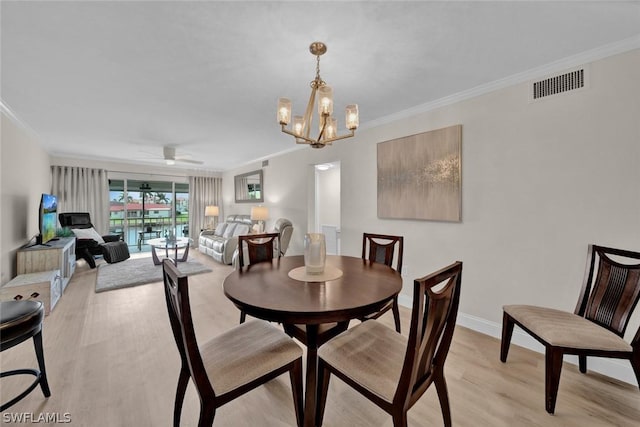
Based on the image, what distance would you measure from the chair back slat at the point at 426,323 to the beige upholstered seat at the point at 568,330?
82 cm

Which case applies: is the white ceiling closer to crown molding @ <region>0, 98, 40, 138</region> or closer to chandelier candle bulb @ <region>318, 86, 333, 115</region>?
crown molding @ <region>0, 98, 40, 138</region>

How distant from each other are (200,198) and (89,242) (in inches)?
114

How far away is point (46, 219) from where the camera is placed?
352 centimetres

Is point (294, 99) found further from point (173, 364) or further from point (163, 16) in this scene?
point (173, 364)

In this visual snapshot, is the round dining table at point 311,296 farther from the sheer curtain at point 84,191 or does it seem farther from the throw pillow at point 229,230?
the sheer curtain at point 84,191

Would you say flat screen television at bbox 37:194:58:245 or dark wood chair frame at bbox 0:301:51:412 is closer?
dark wood chair frame at bbox 0:301:51:412

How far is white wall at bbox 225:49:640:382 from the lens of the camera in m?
1.74

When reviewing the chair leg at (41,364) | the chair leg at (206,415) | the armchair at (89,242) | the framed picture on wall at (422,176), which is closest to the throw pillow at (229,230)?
the armchair at (89,242)

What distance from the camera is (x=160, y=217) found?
6.99 m

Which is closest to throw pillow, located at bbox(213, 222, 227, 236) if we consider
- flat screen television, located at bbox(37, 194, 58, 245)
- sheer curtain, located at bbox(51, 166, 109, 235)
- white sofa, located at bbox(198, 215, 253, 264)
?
white sofa, located at bbox(198, 215, 253, 264)

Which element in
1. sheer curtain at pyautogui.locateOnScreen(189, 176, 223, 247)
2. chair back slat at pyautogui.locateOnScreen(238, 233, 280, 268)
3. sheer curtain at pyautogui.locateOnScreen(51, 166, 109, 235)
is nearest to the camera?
chair back slat at pyautogui.locateOnScreen(238, 233, 280, 268)

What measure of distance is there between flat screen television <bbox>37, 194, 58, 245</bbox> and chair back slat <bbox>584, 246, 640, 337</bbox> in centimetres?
592

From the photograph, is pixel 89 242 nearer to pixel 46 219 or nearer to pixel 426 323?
pixel 46 219

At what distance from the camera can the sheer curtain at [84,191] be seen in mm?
5371
